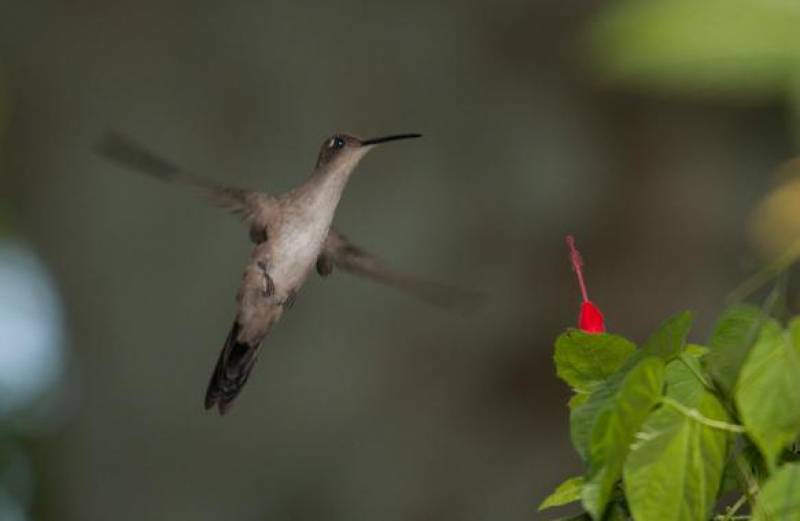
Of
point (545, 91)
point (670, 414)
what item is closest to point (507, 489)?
point (545, 91)

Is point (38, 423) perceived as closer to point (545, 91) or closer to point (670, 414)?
point (545, 91)

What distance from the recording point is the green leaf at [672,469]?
0.73m

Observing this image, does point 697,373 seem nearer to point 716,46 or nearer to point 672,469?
point 672,469

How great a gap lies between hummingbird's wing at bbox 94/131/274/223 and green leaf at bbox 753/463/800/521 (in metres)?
0.51

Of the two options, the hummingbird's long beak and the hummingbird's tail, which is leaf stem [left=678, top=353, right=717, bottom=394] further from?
the hummingbird's tail

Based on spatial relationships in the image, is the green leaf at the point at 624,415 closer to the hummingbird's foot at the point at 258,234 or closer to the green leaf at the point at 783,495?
the green leaf at the point at 783,495

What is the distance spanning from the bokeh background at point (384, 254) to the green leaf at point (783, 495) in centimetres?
260

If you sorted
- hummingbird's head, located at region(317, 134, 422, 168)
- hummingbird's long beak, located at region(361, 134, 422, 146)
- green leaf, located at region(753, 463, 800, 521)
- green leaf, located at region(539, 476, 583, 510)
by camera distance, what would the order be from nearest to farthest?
green leaf, located at region(753, 463, 800, 521) < green leaf, located at region(539, 476, 583, 510) < hummingbird's long beak, located at region(361, 134, 422, 146) < hummingbird's head, located at region(317, 134, 422, 168)

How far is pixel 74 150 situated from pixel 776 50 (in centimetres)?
337

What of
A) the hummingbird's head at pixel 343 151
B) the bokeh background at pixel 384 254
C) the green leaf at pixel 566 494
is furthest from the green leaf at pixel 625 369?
the bokeh background at pixel 384 254

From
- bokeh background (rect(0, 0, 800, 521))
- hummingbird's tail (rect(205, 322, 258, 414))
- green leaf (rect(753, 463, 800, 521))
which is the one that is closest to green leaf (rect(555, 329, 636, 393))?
green leaf (rect(753, 463, 800, 521))

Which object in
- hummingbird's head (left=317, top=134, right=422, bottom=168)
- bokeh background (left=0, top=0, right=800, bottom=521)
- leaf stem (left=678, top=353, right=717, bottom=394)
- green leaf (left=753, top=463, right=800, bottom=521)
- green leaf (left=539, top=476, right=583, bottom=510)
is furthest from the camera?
bokeh background (left=0, top=0, right=800, bottom=521)

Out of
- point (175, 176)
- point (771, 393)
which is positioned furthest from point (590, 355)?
point (175, 176)

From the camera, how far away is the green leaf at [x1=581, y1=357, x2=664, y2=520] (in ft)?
2.28
